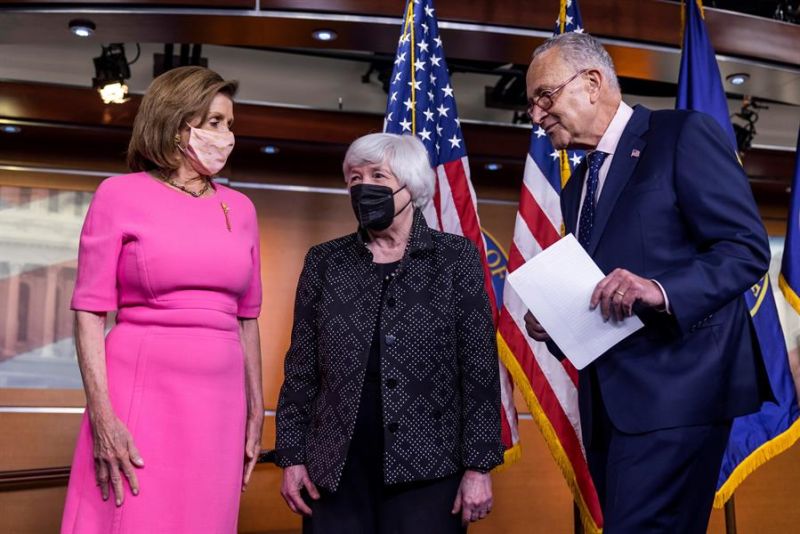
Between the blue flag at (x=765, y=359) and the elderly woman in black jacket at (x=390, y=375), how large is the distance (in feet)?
4.94

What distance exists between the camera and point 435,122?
3.40 m

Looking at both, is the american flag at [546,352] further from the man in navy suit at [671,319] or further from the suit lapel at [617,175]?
the suit lapel at [617,175]

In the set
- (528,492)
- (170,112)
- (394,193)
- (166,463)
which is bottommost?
(528,492)

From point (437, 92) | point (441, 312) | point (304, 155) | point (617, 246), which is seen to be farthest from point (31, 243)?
point (617, 246)

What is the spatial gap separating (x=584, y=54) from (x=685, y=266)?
61 cm

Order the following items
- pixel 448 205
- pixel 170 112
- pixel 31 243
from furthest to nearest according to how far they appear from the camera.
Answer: pixel 31 243 → pixel 448 205 → pixel 170 112

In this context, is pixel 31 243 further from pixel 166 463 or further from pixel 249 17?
pixel 166 463

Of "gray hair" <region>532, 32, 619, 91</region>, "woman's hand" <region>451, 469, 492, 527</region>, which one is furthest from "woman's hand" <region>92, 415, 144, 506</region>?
"gray hair" <region>532, 32, 619, 91</region>

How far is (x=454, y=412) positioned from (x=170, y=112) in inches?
41.5

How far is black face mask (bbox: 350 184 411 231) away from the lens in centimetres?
221

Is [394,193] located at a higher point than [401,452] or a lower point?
higher

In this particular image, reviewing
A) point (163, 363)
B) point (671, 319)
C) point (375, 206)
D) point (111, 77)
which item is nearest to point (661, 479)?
point (671, 319)

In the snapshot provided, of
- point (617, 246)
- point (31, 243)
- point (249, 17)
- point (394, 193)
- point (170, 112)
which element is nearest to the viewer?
point (617, 246)

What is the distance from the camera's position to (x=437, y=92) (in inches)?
136
